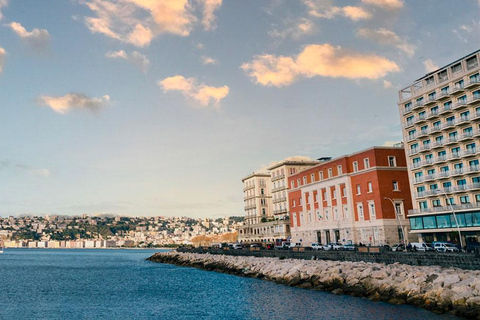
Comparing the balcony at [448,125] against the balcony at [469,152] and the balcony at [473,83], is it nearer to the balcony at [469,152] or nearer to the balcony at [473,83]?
the balcony at [469,152]

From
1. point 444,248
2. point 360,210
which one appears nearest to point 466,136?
point 360,210

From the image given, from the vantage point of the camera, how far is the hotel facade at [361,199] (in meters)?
79.6

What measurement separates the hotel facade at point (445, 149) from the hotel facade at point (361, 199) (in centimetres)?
258

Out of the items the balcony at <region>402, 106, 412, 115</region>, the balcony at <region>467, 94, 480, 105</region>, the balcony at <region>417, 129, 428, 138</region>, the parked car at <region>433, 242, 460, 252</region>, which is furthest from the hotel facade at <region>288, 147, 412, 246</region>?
the balcony at <region>467, 94, 480, 105</region>

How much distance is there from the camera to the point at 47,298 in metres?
48.2

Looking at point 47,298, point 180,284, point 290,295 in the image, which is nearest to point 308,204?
point 180,284

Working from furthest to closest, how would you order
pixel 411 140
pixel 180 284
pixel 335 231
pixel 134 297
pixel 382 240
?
pixel 335 231 < pixel 411 140 < pixel 382 240 < pixel 180 284 < pixel 134 297

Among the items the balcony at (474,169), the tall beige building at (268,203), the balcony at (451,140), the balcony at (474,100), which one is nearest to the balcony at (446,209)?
the balcony at (474,169)

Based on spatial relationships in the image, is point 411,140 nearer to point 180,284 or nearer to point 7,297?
point 180,284

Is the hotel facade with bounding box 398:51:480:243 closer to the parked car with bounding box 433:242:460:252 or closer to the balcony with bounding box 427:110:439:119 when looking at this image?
the balcony with bounding box 427:110:439:119

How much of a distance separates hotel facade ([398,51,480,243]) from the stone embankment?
30024mm

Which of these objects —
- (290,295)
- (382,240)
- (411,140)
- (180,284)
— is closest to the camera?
(290,295)

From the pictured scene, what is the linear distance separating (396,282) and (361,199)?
46722 millimetres

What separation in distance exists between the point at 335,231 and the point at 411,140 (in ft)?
81.9
